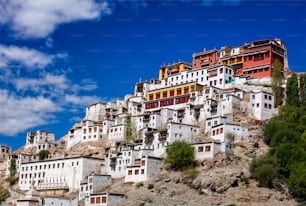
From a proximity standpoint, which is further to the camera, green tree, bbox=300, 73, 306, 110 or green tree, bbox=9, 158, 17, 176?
green tree, bbox=9, 158, 17, 176

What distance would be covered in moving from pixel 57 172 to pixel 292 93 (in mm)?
34327

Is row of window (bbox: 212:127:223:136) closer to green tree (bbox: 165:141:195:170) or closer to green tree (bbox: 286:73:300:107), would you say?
green tree (bbox: 165:141:195:170)

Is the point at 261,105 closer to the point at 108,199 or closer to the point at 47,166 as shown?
the point at 108,199

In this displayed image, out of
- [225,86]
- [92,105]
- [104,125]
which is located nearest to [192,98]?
[225,86]

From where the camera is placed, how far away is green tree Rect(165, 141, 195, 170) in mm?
72188

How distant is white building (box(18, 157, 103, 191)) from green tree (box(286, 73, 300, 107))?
27.0 m

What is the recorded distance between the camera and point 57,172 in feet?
284

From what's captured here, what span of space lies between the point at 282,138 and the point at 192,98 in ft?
60.9

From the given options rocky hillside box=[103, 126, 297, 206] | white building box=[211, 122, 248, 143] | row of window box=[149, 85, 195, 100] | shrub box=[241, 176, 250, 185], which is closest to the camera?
rocky hillside box=[103, 126, 297, 206]

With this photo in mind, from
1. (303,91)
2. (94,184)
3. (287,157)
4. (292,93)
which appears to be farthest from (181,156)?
(303,91)

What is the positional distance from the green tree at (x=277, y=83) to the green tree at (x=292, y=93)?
1.93 metres

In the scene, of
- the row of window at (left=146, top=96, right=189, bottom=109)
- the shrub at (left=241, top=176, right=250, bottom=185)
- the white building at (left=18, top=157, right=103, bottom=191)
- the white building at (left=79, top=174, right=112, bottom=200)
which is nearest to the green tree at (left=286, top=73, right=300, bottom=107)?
the row of window at (left=146, top=96, right=189, bottom=109)

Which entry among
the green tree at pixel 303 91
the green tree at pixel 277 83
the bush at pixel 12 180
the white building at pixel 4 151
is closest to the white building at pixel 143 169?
the green tree at pixel 277 83

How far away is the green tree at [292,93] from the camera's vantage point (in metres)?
82.0
